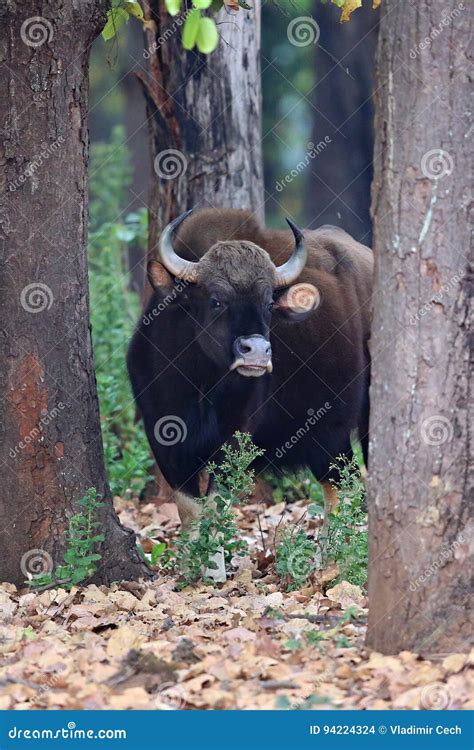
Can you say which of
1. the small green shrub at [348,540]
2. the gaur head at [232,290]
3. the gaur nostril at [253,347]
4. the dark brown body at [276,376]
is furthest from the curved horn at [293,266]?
the small green shrub at [348,540]

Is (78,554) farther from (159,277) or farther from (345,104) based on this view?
(345,104)

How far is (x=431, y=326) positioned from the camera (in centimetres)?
465

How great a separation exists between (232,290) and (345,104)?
10205 millimetres

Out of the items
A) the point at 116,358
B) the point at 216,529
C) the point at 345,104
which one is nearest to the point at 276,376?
the point at 216,529

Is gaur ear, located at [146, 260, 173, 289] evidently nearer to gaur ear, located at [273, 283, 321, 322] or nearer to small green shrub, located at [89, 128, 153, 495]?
gaur ear, located at [273, 283, 321, 322]

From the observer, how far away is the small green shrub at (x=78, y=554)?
241 inches

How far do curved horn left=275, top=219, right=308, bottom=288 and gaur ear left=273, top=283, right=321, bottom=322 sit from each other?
0.25 feet

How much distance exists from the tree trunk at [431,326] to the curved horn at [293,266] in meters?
3.27

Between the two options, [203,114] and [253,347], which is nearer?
[253,347]

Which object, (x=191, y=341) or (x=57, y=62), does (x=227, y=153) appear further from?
(x=57, y=62)

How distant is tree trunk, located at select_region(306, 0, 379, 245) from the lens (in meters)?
16.5

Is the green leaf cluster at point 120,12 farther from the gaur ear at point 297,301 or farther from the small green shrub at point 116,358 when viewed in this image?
the small green shrub at point 116,358

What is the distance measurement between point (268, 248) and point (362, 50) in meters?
9.16

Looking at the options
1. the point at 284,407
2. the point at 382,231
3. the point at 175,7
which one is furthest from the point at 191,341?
the point at 175,7
